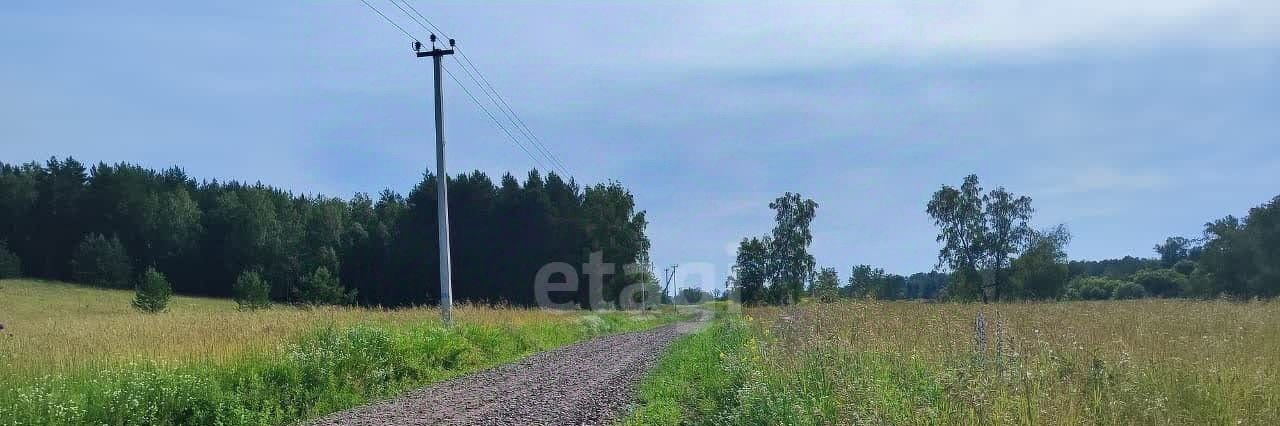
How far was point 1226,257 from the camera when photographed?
32375 millimetres

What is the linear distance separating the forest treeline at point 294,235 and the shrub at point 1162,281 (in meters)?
36.5

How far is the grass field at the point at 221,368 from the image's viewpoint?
9.08 m

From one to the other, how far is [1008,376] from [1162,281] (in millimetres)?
41459

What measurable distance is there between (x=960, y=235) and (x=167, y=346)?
50729 millimetres

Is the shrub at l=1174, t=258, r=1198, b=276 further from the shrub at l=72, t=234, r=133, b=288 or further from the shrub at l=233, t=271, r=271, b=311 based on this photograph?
the shrub at l=72, t=234, r=133, b=288

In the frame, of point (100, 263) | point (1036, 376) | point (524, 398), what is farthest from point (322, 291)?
point (1036, 376)

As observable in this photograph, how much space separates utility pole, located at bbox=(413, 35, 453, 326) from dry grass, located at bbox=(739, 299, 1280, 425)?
40.0 feet

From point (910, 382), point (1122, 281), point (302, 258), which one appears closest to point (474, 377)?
point (910, 382)

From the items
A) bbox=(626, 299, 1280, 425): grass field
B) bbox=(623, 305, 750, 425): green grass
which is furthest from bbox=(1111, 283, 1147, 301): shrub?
bbox=(626, 299, 1280, 425): grass field

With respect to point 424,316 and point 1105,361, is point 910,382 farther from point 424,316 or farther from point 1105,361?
point 424,316

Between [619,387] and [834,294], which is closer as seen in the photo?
[619,387]

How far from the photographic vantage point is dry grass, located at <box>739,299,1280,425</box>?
5.37 m

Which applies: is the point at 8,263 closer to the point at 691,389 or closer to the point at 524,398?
the point at 524,398

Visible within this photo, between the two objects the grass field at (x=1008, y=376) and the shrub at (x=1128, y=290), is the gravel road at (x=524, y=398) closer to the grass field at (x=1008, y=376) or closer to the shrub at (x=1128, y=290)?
the grass field at (x=1008, y=376)
